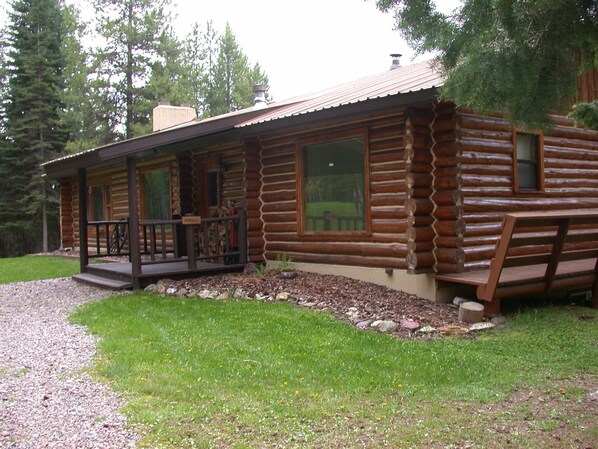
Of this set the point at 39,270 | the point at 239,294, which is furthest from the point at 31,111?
the point at 239,294

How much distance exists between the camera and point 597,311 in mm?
8297

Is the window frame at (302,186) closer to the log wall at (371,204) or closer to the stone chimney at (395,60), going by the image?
the log wall at (371,204)

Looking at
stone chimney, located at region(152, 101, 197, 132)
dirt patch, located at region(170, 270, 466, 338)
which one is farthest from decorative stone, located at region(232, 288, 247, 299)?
stone chimney, located at region(152, 101, 197, 132)

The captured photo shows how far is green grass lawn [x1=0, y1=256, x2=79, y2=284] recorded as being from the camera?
15.0 m

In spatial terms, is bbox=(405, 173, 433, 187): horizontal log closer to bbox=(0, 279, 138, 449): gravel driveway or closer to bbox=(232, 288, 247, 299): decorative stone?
bbox=(232, 288, 247, 299): decorative stone

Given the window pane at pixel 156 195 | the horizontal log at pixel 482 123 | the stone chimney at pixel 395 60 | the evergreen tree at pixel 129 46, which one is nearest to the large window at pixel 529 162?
the horizontal log at pixel 482 123

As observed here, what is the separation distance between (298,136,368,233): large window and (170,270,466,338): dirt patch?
3.29 feet

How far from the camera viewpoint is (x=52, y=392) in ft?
17.0

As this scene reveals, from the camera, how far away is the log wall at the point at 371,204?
9.40 metres

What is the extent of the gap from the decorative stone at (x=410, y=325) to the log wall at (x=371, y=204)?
174 centimetres

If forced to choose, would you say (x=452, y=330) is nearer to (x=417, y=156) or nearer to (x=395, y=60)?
(x=417, y=156)

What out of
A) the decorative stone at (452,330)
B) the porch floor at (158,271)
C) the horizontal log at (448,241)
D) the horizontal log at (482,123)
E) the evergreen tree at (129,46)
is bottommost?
the decorative stone at (452,330)

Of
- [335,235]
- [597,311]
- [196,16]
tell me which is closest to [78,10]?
[196,16]

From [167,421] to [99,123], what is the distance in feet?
97.2
